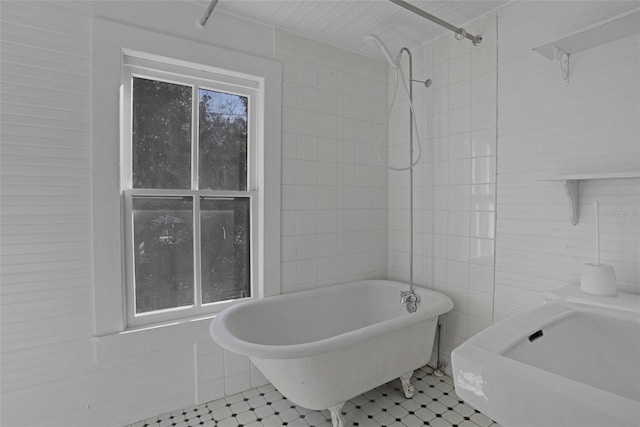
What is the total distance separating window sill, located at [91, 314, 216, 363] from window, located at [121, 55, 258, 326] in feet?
0.27

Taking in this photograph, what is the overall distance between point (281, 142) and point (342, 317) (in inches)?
50.1

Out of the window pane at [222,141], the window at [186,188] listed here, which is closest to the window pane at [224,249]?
the window at [186,188]

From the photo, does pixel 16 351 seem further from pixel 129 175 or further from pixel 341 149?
pixel 341 149

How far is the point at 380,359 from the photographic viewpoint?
5.65 feet

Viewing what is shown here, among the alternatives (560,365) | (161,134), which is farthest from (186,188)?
(560,365)

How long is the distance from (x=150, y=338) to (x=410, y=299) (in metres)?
1.57

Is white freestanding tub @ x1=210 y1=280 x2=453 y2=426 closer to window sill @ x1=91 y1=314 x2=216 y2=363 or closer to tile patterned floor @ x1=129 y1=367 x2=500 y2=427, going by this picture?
tile patterned floor @ x1=129 y1=367 x2=500 y2=427

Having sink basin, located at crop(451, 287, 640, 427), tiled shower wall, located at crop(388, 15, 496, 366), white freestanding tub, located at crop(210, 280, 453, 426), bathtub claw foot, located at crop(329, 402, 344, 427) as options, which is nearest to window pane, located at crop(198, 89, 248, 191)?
white freestanding tub, located at crop(210, 280, 453, 426)

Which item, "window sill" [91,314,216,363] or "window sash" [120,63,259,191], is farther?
"window sash" [120,63,259,191]

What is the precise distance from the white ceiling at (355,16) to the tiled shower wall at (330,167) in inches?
4.8

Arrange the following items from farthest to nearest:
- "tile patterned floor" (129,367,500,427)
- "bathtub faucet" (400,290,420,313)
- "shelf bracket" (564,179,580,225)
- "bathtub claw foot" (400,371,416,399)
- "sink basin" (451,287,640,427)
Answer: "bathtub faucet" (400,290,420,313), "bathtub claw foot" (400,371,416,399), "tile patterned floor" (129,367,500,427), "shelf bracket" (564,179,580,225), "sink basin" (451,287,640,427)

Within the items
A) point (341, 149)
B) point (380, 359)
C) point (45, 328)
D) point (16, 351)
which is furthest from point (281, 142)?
point (16, 351)

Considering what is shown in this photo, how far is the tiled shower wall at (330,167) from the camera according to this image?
223cm

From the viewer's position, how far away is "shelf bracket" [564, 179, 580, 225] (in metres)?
1.59
